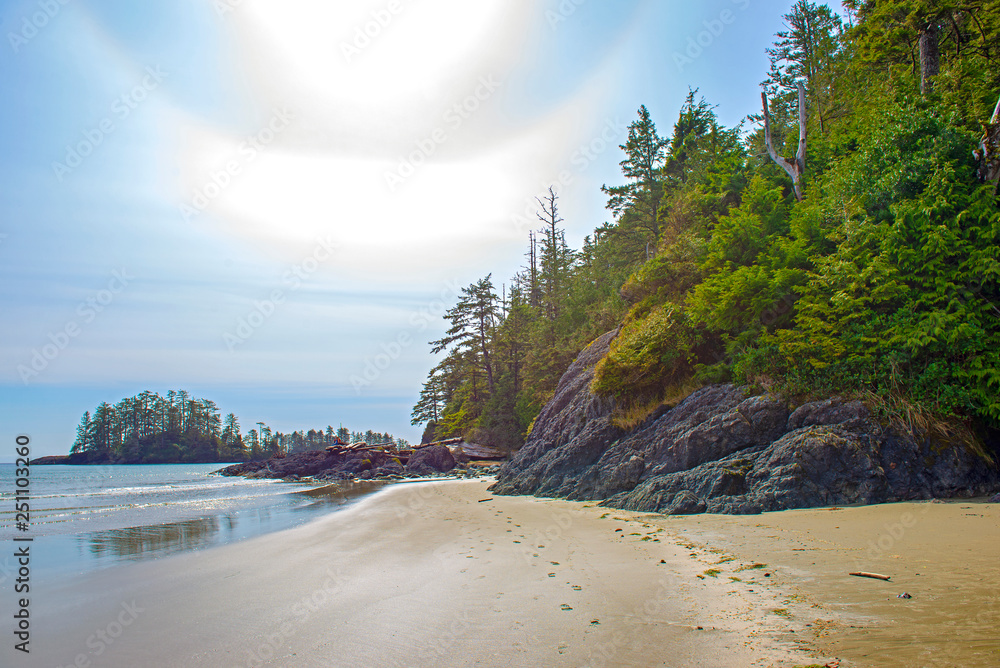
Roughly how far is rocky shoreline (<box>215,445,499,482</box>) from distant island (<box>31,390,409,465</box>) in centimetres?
5902

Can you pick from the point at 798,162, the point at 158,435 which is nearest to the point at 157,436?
the point at 158,435

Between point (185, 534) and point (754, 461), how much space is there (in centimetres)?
1139

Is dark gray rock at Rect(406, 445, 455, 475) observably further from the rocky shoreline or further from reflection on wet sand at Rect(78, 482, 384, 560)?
reflection on wet sand at Rect(78, 482, 384, 560)

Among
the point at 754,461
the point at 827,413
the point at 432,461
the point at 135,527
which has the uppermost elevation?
the point at 827,413

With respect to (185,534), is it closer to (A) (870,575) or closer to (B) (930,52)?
(A) (870,575)

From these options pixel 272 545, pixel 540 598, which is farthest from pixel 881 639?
pixel 272 545

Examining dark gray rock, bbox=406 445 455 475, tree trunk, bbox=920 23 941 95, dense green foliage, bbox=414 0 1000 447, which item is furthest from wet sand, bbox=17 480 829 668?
dark gray rock, bbox=406 445 455 475

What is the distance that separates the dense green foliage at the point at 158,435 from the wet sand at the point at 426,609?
93.6 m

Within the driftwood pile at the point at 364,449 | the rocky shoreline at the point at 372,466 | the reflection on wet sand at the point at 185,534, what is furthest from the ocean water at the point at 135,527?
the driftwood pile at the point at 364,449

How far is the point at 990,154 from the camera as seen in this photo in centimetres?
902

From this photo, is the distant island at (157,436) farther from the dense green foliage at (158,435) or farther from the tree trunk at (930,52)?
the tree trunk at (930,52)

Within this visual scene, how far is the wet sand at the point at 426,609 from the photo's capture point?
11.0 feet

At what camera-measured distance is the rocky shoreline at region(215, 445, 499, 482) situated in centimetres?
2922

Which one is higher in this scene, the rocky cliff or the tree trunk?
the tree trunk
